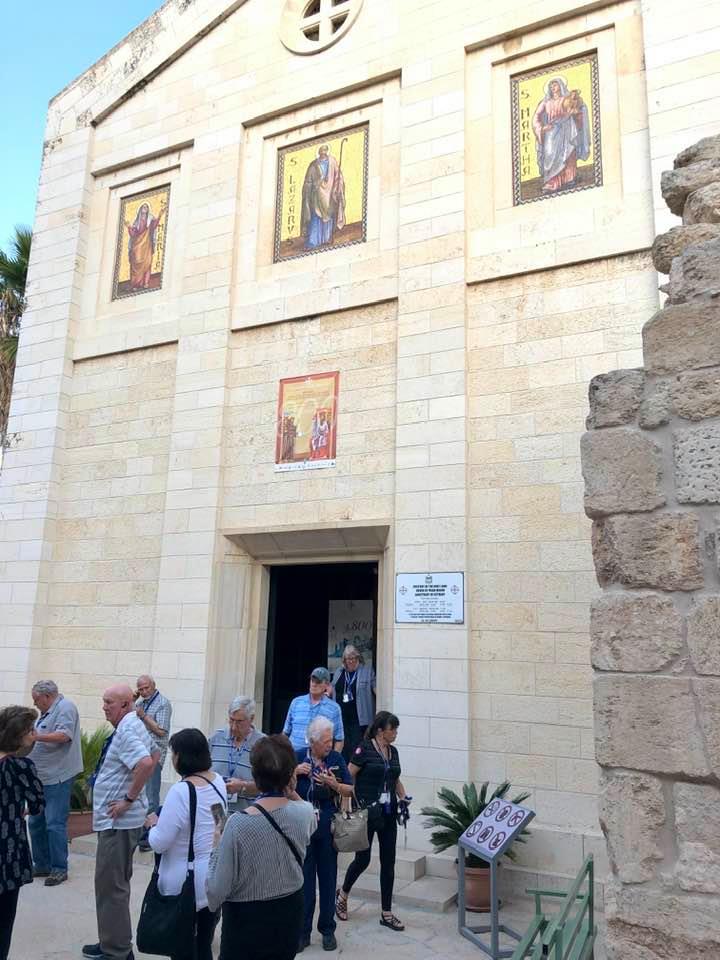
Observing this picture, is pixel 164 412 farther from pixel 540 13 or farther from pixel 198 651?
pixel 540 13

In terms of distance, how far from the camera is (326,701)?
23.0 ft

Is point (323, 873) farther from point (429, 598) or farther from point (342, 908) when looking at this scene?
point (429, 598)

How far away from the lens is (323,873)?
18.2 ft

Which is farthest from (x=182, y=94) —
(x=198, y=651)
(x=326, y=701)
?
(x=326, y=701)

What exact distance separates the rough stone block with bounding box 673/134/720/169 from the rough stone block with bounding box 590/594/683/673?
6.47 feet

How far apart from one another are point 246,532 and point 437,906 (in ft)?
15.1

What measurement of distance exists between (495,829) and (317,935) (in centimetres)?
154

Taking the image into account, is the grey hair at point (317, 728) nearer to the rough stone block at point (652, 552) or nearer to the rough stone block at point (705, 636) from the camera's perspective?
the rough stone block at point (652, 552)

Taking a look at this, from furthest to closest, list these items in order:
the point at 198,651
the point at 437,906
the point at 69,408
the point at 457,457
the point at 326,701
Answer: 1. the point at 69,408
2. the point at 198,651
3. the point at 457,457
4. the point at 326,701
5. the point at 437,906

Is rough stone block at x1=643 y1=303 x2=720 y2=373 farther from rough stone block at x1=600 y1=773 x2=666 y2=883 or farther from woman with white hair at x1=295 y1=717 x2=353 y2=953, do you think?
woman with white hair at x1=295 y1=717 x2=353 y2=953

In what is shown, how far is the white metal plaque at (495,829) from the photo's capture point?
537cm

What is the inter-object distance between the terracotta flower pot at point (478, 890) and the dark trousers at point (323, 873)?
1.40 meters

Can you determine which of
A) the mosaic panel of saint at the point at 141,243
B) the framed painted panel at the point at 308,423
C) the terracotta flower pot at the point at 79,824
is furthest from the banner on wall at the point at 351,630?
the mosaic panel of saint at the point at 141,243

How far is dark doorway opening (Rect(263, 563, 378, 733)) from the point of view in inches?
386
